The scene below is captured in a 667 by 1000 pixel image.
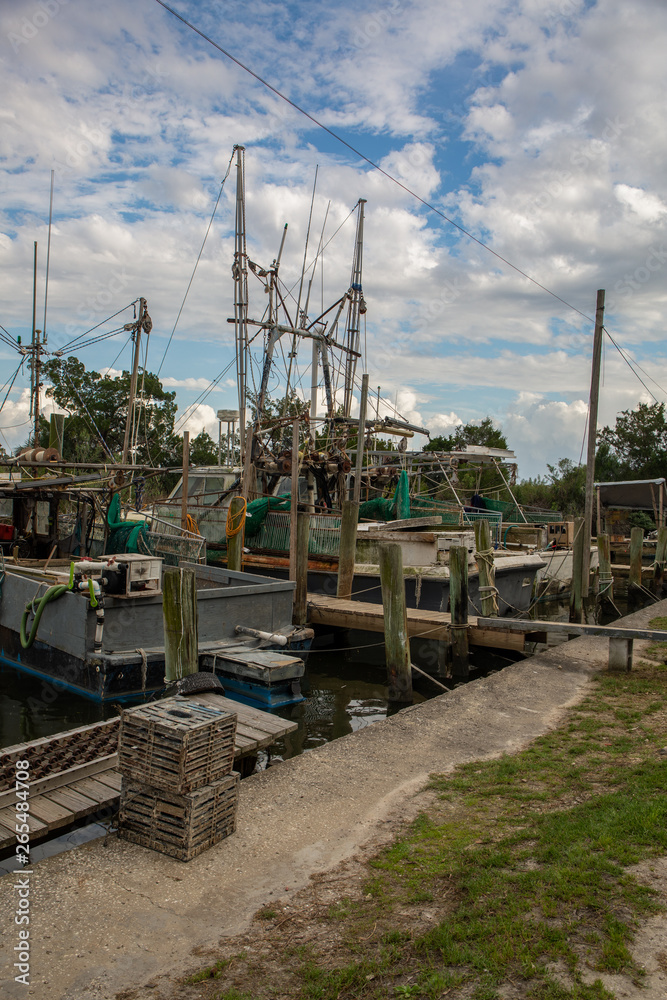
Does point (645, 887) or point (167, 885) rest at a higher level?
point (645, 887)

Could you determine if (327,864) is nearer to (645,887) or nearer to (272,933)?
(272,933)

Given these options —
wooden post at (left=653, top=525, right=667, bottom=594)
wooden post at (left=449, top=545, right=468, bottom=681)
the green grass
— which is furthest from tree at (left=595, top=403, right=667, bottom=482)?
the green grass

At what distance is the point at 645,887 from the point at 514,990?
3.46 ft

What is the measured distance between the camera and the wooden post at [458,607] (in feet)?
35.0

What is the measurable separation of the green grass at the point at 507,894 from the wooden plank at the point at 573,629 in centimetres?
332

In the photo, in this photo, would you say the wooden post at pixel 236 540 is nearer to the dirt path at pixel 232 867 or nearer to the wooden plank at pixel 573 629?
the wooden plank at pixel 573 629

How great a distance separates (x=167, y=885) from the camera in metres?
4.03

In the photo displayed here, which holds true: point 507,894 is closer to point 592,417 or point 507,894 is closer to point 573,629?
point 573,629

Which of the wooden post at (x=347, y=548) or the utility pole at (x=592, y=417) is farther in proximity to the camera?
the utility pole at (x=592, y=417)

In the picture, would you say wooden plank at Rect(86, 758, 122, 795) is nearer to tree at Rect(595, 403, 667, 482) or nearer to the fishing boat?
the fishing boat

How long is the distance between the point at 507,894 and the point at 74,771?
344 cm

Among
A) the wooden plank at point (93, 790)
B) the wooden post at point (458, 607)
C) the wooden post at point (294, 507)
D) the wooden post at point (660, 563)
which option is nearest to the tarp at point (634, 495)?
the wooden post at point (660, 563)

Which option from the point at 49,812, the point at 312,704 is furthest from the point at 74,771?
the point at 312,704

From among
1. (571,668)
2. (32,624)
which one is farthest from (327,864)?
(32,624)
